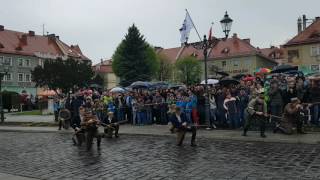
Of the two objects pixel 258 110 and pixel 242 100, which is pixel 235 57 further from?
pixel 258 110

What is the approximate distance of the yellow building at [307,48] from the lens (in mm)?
68188

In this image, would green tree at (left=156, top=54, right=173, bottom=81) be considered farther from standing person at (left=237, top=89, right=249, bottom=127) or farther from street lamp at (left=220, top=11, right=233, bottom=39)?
standing person at (left=237, top=89, right=249, bottom=127)

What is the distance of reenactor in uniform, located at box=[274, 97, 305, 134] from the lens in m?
17.0

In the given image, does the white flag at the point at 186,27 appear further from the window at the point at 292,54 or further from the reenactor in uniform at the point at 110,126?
the window at the point at 292,54

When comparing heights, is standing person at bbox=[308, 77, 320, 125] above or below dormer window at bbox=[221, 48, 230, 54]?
below

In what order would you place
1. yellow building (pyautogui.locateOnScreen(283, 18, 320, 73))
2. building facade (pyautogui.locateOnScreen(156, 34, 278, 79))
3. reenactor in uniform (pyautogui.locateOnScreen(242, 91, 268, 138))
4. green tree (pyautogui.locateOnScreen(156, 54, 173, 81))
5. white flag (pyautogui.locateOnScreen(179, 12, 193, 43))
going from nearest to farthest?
reenactor in uniform (pyautogui.locateOnScreen(242, 91, 268, 138)) < white flag (pyautogui.locateOnScreen(179, 12, 193, 43)) < yellow building (pyautogui.locateOnScreen(283, 18, 320, 73)) < green tree (pyautogui.locateOnScreen(156, 54, 173, 81)) < building facade (pyautogui.locateOnScreen(156, 34, 278, 79))

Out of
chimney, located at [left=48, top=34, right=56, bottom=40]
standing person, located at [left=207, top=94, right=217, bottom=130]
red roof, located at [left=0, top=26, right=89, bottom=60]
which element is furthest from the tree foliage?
chimney, located at [left=48, top=34, right=56, bottom=40]

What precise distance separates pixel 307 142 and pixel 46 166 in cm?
796

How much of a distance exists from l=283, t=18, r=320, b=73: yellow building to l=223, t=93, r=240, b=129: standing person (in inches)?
2000

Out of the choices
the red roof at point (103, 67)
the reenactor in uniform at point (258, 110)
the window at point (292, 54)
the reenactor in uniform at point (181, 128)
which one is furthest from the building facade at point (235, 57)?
the reenactor in uniform at point (181, 128)

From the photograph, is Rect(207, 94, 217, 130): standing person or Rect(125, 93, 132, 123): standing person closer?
Rect(207, 94, 217, 130): standing person

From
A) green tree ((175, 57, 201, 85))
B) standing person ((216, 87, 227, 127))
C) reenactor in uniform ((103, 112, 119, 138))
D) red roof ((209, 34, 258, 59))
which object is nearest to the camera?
reenactor in uniform ((103, 112, 119, 138))

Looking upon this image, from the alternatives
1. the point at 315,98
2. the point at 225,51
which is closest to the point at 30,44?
the point at 225,51

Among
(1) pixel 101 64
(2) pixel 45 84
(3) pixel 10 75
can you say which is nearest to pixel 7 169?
(2) pixel 45 84
